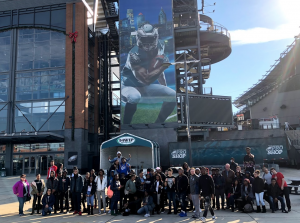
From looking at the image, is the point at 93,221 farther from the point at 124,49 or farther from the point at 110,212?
the point at 124,49

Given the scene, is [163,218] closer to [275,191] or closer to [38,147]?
[275,191]

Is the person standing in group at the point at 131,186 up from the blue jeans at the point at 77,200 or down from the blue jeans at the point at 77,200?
up

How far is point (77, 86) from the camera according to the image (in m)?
33.4

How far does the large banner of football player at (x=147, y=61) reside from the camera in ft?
112

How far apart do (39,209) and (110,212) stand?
10.3 feet

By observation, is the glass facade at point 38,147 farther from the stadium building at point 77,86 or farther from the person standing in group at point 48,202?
the person standing in group at point 48,202

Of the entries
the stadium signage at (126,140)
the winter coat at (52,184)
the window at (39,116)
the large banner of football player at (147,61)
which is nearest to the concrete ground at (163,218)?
the winter coat at (52,184)

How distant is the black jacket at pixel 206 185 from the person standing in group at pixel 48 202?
6.10 meters

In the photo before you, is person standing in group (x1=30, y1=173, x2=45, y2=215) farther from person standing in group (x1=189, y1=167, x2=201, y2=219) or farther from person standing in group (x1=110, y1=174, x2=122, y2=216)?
person standing in group (x1=189, y1=167, x2=201, y2=219)

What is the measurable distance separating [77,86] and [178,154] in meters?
14.7

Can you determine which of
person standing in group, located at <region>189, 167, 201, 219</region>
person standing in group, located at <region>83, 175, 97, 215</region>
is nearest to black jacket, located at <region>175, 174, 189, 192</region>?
person standing in group, located at <region>189, 167, 201, 219</region>

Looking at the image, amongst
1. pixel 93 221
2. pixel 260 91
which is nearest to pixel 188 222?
pixel 93 221

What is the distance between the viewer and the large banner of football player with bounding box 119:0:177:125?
34.0 metres

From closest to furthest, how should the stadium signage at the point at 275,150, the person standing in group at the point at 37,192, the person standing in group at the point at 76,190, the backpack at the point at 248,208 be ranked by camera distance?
the backpack at the point at 248,208 → the person standing in group at the point at 76,190 → the person standing in group at the point at 37,192 → the stadium signage at the point at 275,150
